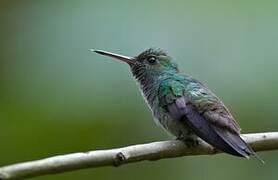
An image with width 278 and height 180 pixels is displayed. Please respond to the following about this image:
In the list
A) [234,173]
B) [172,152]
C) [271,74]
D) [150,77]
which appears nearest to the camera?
[172,152]

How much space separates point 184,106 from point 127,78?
1.25 metres

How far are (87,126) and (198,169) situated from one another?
68cm

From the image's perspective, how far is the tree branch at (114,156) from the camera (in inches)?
80.1

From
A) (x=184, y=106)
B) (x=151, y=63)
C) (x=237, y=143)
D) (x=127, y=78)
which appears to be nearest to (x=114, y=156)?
(x=237, y=143)

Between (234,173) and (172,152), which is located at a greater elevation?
(172,152)

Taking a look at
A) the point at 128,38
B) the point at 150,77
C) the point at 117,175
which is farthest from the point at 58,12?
the point at 150,77

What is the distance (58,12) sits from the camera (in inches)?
180

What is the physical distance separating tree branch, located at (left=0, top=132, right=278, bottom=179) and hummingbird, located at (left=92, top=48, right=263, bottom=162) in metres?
0.06

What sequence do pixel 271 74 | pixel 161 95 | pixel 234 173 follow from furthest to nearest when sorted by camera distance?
pixel 234 173
pixel 271 74
pixel 161 95

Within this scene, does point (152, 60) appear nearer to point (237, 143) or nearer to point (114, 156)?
point (237, 143)

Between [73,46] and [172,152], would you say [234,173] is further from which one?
[172,152]

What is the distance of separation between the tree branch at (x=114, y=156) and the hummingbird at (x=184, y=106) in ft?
0.21

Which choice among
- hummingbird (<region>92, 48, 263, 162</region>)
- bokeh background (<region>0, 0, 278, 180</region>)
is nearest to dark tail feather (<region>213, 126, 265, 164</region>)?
hummingbird (<region>92, 48, 263, 162</region>)

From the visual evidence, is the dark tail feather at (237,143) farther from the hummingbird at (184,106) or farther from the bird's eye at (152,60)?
the bird's eye at (152,60)
